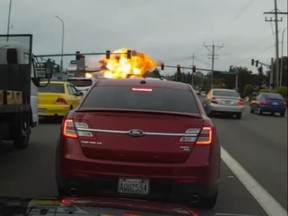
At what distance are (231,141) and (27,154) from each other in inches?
300

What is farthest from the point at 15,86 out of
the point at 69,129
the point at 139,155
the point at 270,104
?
the point at 270,104

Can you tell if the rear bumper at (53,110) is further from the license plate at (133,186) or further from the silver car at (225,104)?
the license plate at (133,186)

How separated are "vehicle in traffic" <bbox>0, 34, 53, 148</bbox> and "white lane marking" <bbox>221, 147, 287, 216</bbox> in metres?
4.03

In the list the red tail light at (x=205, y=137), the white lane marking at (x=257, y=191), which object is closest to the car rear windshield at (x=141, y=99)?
the red tail light at (x=205, y=137)

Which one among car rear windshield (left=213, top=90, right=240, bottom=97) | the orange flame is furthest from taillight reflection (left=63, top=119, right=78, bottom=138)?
the orange flame

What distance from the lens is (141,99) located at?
732cm

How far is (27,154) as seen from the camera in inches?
469

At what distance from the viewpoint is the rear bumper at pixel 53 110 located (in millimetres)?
19953

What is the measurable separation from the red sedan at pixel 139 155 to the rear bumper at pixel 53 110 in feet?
43.0

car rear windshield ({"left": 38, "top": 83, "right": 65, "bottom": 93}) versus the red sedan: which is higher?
car rear windshield ({"left": 38, "top": 83, "right": 65, "bottom": 93})

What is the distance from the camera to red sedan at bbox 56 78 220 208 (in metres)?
6.38

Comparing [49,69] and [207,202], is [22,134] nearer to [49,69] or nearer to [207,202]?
[49,69]

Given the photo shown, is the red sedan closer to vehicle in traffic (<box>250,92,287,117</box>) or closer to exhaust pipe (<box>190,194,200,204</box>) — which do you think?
exhaust pipe (<box>190,194,200,204</box>)

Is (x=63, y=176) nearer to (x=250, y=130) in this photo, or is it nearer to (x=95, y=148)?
(x=95, y=148)
